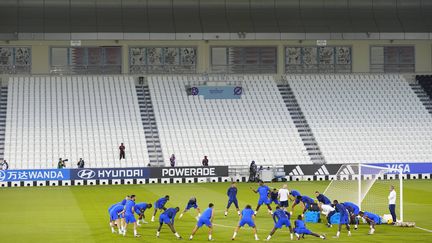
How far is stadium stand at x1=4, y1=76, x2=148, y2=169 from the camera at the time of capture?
5822 cm

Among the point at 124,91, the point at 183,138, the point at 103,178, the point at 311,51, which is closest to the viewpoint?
the point at 103,178

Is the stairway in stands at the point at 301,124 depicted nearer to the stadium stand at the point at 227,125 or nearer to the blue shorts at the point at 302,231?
the stadium stand at the point at 227,125

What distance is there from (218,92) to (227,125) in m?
4.43

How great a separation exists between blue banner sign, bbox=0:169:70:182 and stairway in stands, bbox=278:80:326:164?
17032 mm

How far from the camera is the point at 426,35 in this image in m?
66.6

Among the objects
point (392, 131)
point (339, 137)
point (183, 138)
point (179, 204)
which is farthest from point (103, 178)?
point (392, 131)

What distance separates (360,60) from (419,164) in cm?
1386

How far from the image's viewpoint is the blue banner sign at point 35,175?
5409cm

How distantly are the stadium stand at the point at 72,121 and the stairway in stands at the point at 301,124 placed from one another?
11.3m

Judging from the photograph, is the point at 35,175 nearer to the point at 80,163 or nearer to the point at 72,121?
the point at 80,163

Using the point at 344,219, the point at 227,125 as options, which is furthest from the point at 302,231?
the point at 227,125

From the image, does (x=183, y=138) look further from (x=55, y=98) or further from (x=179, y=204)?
(x=179, y=204)

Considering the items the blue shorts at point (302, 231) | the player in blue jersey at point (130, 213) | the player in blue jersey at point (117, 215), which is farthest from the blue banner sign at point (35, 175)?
the blue shorts at point (302, 231)

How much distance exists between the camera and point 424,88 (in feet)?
228
